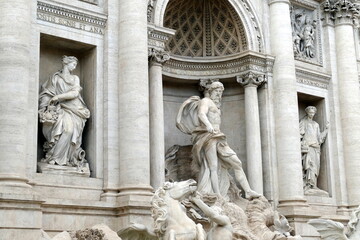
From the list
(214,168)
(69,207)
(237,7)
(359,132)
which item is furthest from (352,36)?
(69,207)

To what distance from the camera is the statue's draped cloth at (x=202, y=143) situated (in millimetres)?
16484

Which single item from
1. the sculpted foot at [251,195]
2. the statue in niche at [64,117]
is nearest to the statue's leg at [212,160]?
the sculpted foot at [251,195]

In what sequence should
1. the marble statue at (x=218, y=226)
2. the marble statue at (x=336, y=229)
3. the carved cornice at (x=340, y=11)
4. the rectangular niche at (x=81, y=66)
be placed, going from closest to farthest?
the marble statue at (x=218, y=226), the marble statue at (x=336, y=229), the rectangular niche at (x=81, y=66), the carved cornice at (x=340, y=11)

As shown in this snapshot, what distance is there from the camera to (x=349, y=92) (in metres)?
20.8

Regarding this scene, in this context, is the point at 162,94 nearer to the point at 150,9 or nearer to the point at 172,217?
the point at 150,9

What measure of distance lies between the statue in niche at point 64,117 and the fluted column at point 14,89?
108 cm

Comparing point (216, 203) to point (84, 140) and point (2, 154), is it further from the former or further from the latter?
point (2, 154)

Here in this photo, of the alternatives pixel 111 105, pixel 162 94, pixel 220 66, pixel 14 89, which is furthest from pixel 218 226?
pixel 220 66

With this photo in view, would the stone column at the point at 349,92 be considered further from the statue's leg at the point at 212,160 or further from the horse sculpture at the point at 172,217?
the horse sculpture at the point at 172,217

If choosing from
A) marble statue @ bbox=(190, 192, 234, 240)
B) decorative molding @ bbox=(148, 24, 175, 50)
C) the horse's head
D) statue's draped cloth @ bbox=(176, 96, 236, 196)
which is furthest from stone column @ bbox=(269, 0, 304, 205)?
the horse's head

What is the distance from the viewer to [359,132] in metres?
20.5

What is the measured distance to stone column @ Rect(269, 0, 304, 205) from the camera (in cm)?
1808

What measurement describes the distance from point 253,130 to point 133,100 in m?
4.79

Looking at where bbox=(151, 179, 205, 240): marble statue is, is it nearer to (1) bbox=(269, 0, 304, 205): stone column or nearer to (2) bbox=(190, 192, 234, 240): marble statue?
(2) bbox=(190, 192, 234, 240): marble statue
